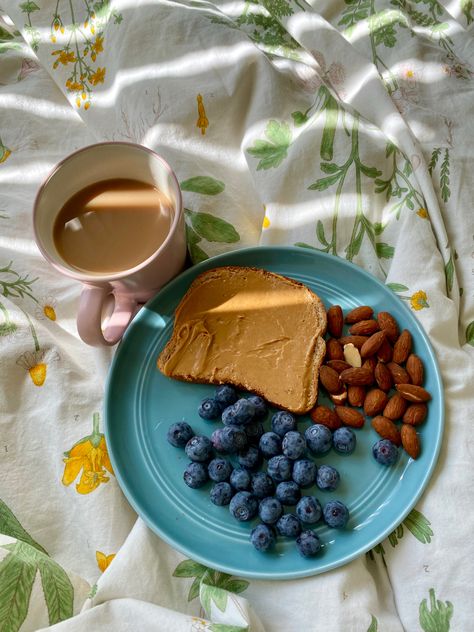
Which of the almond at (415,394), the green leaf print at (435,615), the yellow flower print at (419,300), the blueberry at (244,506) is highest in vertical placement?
the yellow flower print at (419,300)

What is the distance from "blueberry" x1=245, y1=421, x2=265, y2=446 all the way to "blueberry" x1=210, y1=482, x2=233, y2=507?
0.26ft

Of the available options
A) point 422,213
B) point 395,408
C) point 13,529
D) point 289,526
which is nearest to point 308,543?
point 289,526

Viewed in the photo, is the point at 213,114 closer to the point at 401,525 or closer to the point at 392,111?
the point at 392,111

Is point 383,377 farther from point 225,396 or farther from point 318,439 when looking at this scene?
A: point 225,396

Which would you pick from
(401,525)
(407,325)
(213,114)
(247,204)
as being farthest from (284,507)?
(213,114)

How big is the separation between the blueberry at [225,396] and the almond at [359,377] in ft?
0.60

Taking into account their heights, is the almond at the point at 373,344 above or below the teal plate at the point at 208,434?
above

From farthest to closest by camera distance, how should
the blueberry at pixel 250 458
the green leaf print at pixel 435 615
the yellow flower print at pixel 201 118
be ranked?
1. the yellow flower print at pixel 201 118
2. the blueberry at pixel 250 458
3. the green leaf print at pixel 435 615

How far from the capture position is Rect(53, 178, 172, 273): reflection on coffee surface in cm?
107

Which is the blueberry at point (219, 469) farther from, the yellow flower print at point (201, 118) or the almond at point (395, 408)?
the yellow flower print at point (201, 118)

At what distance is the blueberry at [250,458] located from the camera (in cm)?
98

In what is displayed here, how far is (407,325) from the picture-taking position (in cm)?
104

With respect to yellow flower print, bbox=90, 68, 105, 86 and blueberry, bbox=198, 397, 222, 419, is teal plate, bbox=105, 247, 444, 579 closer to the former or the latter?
blueberry, bbox=198, 397, 222, 419

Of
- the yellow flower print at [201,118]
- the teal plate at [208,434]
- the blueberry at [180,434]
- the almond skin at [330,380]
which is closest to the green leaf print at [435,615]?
the teal plate at [208,434]
